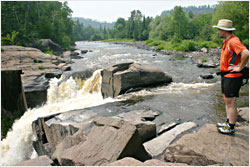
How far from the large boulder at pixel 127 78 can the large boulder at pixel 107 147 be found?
20.6ft

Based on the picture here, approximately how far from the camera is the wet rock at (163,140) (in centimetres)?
464

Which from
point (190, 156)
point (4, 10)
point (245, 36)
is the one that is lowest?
point (190, 156)

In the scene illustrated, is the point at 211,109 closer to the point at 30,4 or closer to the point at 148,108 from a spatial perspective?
the point at 148,108

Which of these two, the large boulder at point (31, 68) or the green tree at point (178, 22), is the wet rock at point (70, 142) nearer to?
the large boulder at point (31, 68)

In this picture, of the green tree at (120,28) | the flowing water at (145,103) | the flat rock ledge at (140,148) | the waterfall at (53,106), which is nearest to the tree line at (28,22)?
the waterfall at (53,106)

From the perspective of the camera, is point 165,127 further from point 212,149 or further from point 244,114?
point 244,114

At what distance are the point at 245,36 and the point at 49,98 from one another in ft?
79.3

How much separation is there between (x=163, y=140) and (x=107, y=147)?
1.84 metres

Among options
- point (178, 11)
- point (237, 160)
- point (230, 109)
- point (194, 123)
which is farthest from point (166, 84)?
point (178, 11)

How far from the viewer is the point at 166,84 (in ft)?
40.1

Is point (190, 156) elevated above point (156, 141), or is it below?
above

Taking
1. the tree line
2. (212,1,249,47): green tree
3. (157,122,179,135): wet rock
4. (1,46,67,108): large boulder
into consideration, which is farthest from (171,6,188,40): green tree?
(157,122,179,135): wet rock

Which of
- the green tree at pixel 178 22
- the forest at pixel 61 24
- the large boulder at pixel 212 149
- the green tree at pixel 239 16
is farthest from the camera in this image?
the green tree at pixel 178 22

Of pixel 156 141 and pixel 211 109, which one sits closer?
pixel 156 141
